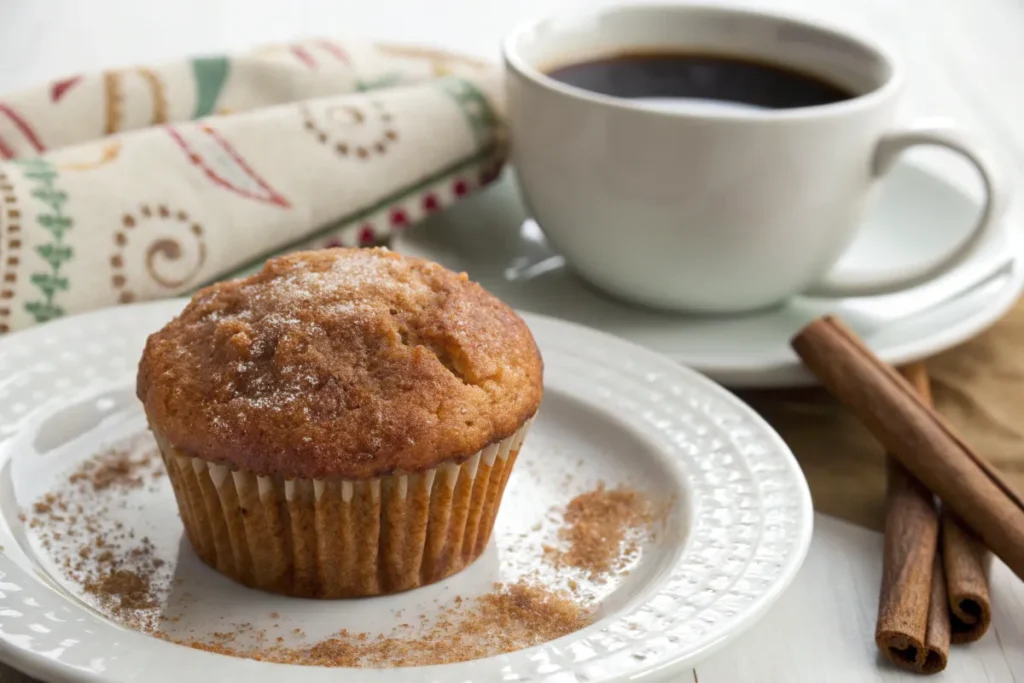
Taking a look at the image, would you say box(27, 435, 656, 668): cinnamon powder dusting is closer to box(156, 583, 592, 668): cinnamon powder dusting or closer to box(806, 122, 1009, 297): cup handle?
box(156, 583, 592, 668): cinnamon powder dusting

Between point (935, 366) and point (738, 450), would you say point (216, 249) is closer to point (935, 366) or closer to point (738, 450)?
point (738, 450)

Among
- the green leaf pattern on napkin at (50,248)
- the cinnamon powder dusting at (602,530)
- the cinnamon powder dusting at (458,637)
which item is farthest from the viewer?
the green leaf pattern on napkin at (50,248)

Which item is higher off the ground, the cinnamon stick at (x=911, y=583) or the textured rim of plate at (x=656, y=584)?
the textured rim of plate at (x=656, y=584)

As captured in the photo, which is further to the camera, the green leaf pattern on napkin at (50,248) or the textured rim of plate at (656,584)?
the green leaf pattern on napkin at (50,248)

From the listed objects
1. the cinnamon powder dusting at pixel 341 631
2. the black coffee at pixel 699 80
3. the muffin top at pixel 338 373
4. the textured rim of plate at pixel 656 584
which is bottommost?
the cinnamon powder dusting at pixel 341 631

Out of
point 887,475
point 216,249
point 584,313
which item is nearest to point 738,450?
point 887,475

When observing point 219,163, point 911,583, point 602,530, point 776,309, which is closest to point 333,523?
point 602,530

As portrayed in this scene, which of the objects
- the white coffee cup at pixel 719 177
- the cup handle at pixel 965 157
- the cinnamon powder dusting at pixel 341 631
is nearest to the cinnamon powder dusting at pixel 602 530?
the cinnamon powder dusting at pixel 341 631

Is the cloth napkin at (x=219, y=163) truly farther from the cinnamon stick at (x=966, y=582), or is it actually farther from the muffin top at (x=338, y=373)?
→ the cinnamon stick at (x=966, y=582)
